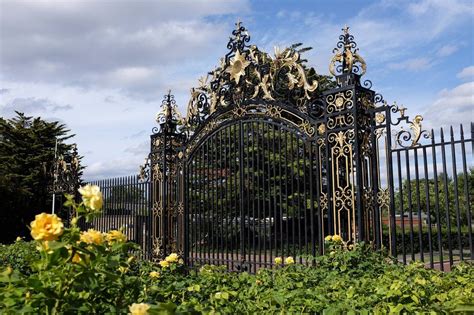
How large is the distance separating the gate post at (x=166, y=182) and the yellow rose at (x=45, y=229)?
744 cm

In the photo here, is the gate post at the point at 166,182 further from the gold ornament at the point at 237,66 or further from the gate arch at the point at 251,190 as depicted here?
the gold ornament at the point at 237,66

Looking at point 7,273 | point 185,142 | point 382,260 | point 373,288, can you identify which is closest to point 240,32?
point 185,142

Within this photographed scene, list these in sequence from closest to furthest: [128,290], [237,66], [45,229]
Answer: [45,229] < [128,290] < [237,66]

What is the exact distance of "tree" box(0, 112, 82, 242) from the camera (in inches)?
712

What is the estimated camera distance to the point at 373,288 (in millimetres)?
2891

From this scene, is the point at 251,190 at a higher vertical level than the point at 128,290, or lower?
higher

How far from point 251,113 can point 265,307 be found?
561 centimetres

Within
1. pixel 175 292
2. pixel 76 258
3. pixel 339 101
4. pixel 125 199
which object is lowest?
pixel 175 292

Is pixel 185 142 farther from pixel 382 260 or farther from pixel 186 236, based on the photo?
pixel 382 260

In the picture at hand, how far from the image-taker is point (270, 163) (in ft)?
25.8

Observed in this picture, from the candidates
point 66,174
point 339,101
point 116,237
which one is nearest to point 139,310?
point 116,237

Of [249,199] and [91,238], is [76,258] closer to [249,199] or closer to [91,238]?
[91,238]

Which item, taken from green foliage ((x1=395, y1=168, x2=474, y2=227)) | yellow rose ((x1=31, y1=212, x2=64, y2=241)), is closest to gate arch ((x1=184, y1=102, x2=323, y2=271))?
green foliage ((x1=395, y1=168, x2=474, y2=227))

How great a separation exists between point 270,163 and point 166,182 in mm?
2673
